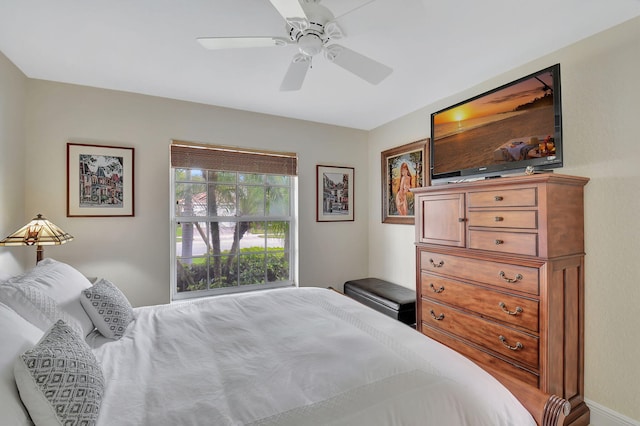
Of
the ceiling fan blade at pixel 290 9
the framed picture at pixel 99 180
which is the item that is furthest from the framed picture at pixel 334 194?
the ceiling fan blade at pixel 290 9

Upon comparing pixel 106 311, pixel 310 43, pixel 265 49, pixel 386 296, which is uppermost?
pixel 265 49

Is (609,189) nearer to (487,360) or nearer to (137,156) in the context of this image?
(487,360)

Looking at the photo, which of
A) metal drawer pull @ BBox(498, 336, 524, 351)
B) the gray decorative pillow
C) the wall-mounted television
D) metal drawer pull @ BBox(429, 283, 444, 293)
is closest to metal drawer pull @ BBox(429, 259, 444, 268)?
metal drawer pull @ BBox(429, 283, 444, 293)

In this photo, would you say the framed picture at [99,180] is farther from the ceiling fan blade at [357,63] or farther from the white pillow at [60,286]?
the ceiling fan blade at [357,63]

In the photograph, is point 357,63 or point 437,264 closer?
point 357,63

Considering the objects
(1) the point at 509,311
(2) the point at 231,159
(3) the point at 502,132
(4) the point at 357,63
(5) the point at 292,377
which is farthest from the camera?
(2) the point at 231,159

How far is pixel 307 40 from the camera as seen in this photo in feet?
5.02

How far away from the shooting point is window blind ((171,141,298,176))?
302cm

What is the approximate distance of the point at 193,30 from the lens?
73.2 inches

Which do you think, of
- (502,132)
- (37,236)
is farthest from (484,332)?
(37,236)

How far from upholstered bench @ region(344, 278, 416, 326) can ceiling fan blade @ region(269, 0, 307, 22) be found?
8.22ft

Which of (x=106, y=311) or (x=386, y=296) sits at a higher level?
(x=106, y=311)

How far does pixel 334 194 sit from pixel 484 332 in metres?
2.29

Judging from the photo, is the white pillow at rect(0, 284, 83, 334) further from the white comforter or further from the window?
the window
